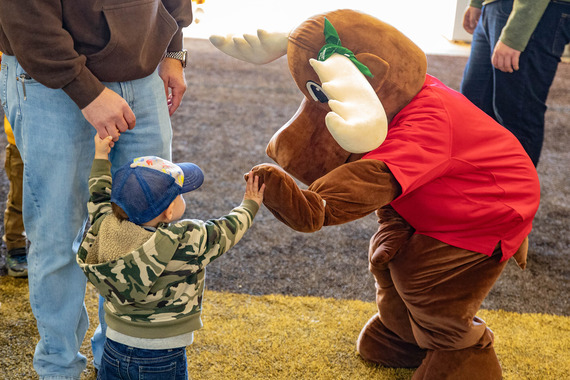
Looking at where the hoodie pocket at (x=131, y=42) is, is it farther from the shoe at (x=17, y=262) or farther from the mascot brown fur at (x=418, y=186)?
the shoe at (x=17, y=262)

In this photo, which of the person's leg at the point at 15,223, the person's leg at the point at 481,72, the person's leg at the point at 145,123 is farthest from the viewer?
the person's leg at the point at 481,72

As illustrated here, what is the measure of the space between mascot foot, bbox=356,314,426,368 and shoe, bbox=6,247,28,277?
3.41 feet

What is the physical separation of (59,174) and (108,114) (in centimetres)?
16

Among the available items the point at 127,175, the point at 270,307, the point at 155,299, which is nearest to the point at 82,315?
the point at 155,299

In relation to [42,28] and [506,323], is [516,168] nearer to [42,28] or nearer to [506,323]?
[506,323]

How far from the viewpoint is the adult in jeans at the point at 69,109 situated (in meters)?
1.12

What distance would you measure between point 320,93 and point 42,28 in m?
0.53

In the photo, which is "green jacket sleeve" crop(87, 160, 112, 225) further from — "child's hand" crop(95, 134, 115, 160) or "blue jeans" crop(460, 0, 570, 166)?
Answer: "blue jeans" crop(460, 0, 570, 166)

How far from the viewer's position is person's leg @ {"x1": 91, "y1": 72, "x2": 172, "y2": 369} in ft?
4.22

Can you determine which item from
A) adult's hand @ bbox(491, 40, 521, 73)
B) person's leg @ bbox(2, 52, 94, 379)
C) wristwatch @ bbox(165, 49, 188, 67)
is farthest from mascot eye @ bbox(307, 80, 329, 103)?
adult's hand @ bbox(491, 40, 521, 73)

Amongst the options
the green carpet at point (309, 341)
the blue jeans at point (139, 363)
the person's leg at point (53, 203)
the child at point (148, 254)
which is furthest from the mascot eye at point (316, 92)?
the green carpet at point (309, 341)

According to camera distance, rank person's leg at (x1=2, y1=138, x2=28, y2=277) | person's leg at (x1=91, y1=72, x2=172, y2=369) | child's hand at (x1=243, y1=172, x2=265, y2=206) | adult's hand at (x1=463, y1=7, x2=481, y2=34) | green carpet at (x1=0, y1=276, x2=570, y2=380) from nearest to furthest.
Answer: child's hand at (x1=243, y1=172, x2=265, y2=206), person's leg at (x1=91, y1=72, x2=172, y2=369), green carpet at (x1=0, y1=276, x2=570, y2=380), person's leg at (x1=2, y1=138, x2=28, y2=277), adult's hand at (x1=463, y1=7, x2=481, y2=34)

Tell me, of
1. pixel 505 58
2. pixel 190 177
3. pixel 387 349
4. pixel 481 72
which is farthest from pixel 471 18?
pixel 190 177

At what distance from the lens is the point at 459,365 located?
4.66ft
